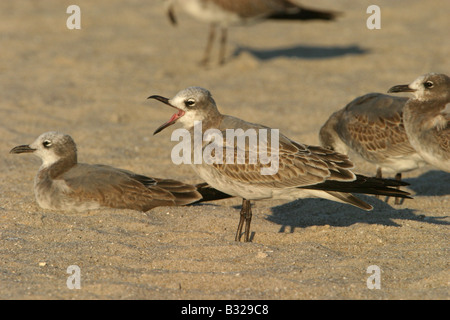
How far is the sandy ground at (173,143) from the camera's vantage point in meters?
5.27

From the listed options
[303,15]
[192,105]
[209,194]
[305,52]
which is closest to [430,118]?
[209,194]

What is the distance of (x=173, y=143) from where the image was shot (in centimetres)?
956

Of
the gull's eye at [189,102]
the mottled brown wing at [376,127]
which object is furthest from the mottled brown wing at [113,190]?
the mottled brown wing at [376,127]

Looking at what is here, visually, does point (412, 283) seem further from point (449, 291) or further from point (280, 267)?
point (280, 267)

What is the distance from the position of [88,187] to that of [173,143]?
111 inches

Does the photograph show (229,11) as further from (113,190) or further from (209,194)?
(113,190)

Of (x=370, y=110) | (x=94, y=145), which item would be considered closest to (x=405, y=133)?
(x=370, y=110)

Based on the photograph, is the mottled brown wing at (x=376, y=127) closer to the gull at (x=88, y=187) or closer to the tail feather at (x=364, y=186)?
the tail feather at (x=364, y=186)

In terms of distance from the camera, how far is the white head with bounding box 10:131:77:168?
7195mm

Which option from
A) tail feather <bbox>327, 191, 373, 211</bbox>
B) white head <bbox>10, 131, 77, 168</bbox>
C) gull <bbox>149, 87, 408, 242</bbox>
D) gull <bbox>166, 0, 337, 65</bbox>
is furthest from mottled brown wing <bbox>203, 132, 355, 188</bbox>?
gull <bbox>166, 0, 337, 65</bbox>

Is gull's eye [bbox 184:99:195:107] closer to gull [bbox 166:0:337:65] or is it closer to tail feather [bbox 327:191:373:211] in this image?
tail feather [bbox 327:191:373:211]

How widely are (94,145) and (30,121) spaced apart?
4.49ft

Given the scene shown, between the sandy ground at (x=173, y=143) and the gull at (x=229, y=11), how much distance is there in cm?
58

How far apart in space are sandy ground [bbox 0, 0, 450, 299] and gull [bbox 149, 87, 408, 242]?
38 cm
